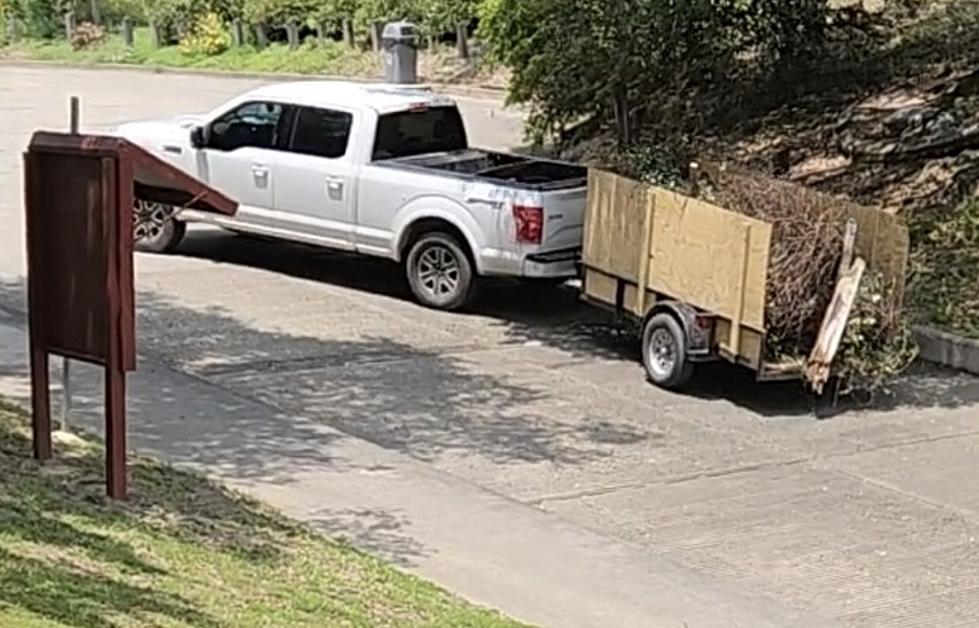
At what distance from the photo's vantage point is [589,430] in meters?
11.7

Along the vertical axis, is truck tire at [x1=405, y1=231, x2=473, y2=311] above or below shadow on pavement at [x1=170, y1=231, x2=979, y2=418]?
above

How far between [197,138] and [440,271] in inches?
121

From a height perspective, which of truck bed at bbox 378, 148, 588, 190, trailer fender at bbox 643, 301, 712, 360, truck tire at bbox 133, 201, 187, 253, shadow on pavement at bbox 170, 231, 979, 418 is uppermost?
truck bed at bbox 378, 148, 588, 190

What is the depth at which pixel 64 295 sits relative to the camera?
8.75m

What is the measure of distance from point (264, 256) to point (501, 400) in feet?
18.7

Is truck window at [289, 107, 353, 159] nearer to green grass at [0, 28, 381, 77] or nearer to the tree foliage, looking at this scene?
the tree foliage

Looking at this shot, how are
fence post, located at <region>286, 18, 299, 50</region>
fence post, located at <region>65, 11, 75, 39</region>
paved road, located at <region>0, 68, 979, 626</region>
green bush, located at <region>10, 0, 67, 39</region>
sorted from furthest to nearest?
green bush, located at <region>10, 0, 67, 39</region> < fence post, located at <region>65, 11, 75, 39</region> < fence post, located at <region>286, 18, 299, 50</region> < paved road, located at <region>0, 68, 979, 626</region>

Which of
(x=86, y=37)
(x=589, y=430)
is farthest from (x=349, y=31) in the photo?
(x=589, y=430)

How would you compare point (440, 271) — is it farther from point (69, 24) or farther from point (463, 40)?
point (69, 24)

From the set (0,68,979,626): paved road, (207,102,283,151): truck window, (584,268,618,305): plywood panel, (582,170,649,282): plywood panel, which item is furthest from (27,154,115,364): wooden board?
(207,102,283,151): truck window

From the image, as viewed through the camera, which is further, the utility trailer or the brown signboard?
the utility trailer

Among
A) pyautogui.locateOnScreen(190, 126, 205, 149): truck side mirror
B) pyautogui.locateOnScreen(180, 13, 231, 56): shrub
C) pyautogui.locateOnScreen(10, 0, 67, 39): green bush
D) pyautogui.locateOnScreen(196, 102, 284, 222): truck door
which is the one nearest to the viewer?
pyautogui.locateOnScreen(196, 102, 284, 222): truck door

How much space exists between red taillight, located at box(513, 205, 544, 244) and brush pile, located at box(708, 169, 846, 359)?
2.19 m

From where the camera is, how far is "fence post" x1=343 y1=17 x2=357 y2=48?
36.2m
